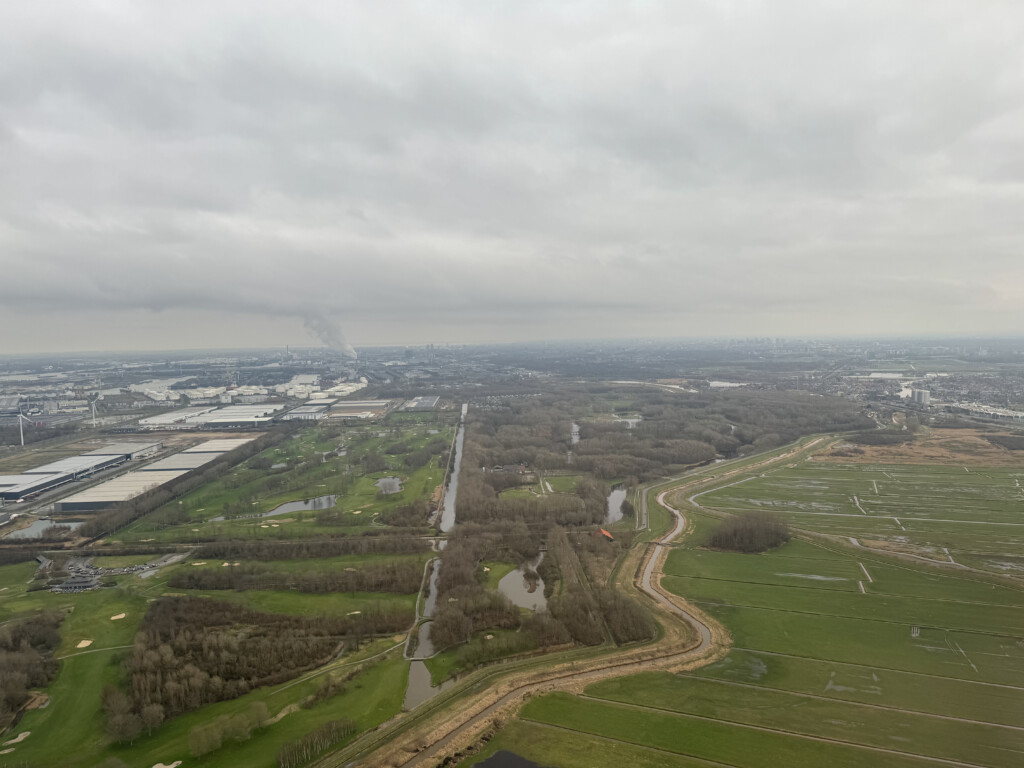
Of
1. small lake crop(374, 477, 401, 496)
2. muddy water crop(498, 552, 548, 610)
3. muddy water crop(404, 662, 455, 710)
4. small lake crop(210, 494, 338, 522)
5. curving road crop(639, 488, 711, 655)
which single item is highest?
small lake crop(374, 477, 401, 496)

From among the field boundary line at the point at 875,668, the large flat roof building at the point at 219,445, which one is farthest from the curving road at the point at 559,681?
the large flat roof building at the point at 219,445

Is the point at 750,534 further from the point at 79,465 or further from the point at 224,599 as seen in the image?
the point at 79,465

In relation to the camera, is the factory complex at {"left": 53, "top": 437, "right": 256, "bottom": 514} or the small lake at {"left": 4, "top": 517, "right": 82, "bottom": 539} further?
the factory complex at {"left": 53, "top": 437, "right": 256, "bottom": 514}

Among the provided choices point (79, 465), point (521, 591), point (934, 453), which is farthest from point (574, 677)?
point (79, 465)

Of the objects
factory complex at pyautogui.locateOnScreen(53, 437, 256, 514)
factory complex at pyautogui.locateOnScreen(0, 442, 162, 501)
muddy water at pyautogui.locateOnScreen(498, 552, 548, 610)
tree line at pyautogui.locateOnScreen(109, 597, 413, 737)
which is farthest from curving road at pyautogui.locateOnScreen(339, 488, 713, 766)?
factory complex at pyautogui.locateOnScreen(0, 442, 162, 501)

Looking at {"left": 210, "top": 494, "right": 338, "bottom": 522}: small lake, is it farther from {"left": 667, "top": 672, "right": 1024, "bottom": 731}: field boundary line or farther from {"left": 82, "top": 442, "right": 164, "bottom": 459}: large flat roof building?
{"left": 667, "top": 672, "right": 1024, "bottom": 731}: field boundary line

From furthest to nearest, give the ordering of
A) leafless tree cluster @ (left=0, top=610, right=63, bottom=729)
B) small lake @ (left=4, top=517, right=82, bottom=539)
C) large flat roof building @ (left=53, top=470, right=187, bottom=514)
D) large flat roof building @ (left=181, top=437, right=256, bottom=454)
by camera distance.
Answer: large flat roof building @ (left=181, top=437, right=256, bottom=454), large flat roof building @ (left=53, top=470, right=187, bottom=514), small lake @ (left=4, top=517, right=82, bottom=539), leafless tree cluster @ (left=0, top=610, right=63, bottom=729)

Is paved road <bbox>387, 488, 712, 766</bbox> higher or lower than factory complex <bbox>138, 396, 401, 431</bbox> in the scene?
lower
